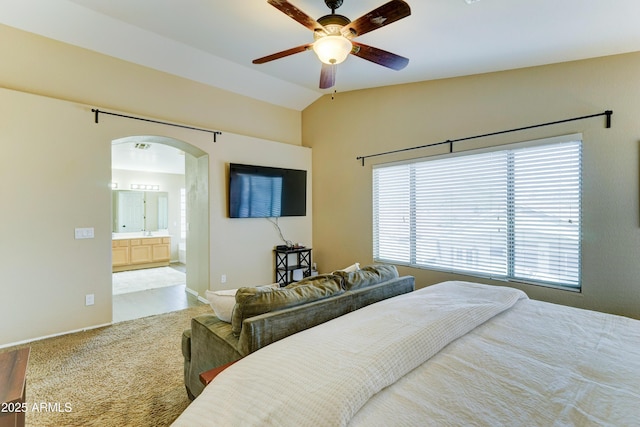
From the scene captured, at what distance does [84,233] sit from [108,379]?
1.78 metres

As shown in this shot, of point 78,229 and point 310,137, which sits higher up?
point 310,137

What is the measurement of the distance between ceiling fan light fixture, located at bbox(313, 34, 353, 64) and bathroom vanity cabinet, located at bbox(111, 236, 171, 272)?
6.80 meters

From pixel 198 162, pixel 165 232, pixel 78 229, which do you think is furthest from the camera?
pixel 165 232

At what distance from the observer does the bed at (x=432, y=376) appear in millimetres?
974

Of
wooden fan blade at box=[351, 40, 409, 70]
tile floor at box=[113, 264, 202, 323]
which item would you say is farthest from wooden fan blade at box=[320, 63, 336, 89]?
tile floor at box=[113, 264, 202, 323]

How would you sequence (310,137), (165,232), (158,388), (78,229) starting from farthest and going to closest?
(165,232) < (310,137) < (78,229) < (158,388)

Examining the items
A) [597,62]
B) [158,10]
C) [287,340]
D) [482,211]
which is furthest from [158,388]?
[597,62]

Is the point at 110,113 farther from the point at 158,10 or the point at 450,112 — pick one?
the point at 450,112

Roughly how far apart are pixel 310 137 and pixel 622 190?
4.28 meters

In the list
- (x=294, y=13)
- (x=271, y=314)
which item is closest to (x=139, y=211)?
(x=294, y=13)

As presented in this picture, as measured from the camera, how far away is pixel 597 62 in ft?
8.84

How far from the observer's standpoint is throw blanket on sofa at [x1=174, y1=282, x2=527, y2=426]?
0.98 meters

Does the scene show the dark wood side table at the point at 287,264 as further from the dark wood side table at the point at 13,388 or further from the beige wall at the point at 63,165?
the dark wood side table at the point at 13,388

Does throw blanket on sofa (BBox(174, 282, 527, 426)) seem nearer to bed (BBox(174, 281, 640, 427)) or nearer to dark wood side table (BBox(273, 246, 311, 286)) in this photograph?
bed (BBox(174, 281, 640, 427))
